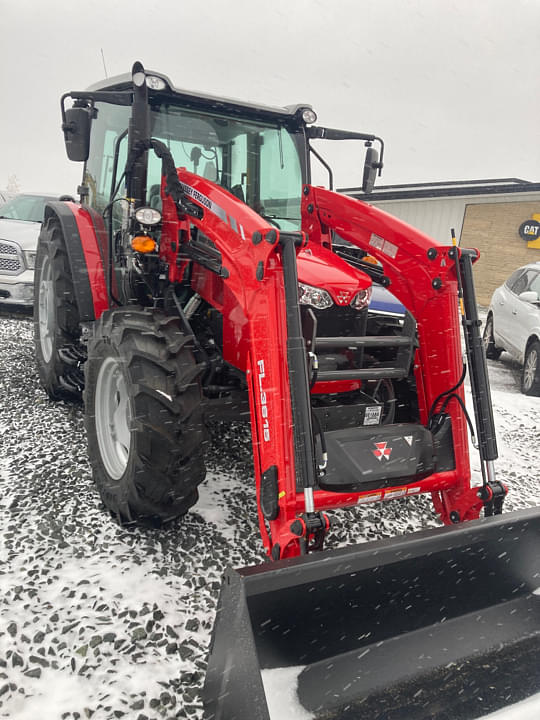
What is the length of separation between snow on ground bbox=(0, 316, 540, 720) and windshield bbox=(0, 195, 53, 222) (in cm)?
560

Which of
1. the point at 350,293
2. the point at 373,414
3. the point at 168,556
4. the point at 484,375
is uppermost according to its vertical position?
the point at 350,293

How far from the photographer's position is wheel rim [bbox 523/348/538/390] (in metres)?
6.88

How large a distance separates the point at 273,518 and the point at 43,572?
1.11m

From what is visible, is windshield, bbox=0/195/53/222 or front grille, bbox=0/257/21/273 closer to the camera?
front grille, bbox=0/257/21/273

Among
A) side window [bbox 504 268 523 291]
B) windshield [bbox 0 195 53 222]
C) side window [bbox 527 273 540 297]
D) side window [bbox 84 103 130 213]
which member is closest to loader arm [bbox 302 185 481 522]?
side window [bbox 84 103 130 213]

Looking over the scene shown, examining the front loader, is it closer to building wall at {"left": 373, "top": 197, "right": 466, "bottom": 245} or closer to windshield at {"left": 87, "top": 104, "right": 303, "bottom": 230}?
windshield at {"left": 87, "top": 104, "right": 303, "bottom": 230}

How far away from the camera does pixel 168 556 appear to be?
2779 mm

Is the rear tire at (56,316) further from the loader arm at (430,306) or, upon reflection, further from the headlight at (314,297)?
the loader arm at (430,306)

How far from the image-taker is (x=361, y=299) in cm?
310

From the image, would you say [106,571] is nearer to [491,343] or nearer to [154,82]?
[154,82]

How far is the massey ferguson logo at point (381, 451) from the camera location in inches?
98.1

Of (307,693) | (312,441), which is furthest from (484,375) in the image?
(307,693)

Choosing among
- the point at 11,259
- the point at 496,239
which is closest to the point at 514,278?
the point at 11,259

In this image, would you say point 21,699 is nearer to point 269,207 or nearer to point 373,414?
point 373,414
